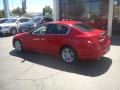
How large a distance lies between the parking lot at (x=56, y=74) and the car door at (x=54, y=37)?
1.79 ft

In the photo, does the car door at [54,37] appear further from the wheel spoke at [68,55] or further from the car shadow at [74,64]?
the car shadow at [74,64]

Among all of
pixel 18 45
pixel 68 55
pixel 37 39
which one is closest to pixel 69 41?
pixel 68 55

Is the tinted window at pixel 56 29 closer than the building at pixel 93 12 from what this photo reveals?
Yes

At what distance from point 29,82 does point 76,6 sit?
1226cm

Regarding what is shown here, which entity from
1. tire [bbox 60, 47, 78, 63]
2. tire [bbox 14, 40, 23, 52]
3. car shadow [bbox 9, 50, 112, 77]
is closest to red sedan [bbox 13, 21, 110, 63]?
tire [bbox 60, 47, 78, 63]

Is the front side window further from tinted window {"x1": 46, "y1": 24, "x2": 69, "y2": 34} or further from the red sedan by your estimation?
tinted window {"x1": 46, "y1": 24, "x2": 69, "y2": 34}

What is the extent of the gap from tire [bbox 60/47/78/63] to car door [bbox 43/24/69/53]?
272 millimetres

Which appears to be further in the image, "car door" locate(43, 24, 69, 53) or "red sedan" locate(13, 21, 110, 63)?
"car door" locate(43, 24, 69, 53)

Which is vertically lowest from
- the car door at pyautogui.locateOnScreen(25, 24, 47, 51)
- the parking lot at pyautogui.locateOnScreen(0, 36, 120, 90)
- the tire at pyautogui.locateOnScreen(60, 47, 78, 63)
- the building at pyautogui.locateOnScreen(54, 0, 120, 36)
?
the parking lot at pyautogui.locateOnScreen(0, 36, 120, 90)

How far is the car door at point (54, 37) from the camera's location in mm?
7238

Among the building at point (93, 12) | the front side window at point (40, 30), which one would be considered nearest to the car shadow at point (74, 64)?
the front side window at point (40, 30)

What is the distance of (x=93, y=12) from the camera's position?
15914 millimetres

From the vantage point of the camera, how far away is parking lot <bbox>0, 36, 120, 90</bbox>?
5230 mm

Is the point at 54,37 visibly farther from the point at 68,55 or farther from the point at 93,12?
the point at 93,12
